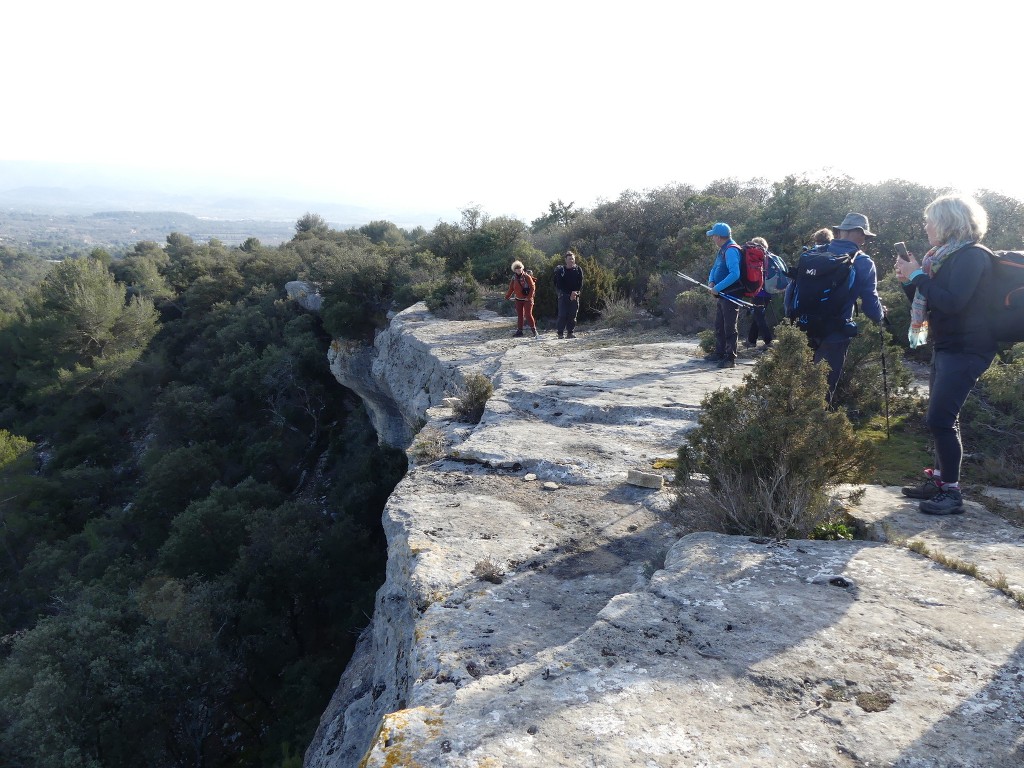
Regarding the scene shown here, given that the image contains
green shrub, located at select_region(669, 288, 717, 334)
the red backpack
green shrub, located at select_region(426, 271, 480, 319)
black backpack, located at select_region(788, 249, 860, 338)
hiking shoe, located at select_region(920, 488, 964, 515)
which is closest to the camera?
hiking shoe, located at select_region(920, 488, 964, 515)

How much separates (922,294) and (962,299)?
248mm

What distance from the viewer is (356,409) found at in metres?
21.6

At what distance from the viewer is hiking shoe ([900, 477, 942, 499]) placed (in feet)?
12.4

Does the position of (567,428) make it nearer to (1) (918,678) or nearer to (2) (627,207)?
(1) (918,678)

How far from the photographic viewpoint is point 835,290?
4766 millimetres

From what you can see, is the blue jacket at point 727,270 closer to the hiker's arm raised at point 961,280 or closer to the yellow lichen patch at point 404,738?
the hiker's arm raised at point 961,280

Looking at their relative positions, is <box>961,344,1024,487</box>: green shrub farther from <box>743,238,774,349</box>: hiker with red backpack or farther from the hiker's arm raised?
<box>743,238,774,349</box>: hiker with red backpack

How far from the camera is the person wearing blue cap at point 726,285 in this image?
22.5ft

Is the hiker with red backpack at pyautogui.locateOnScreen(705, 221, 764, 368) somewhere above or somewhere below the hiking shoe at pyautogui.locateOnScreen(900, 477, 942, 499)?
above

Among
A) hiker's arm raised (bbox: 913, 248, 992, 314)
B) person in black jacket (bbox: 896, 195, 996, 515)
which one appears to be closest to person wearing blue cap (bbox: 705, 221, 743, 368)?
person in black jacket (bbox: 896, 195, 996, 515)

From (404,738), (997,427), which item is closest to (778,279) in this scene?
(997,427)

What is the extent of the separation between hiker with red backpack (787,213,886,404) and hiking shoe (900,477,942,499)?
1.02 metres

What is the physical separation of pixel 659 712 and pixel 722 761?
250 mm

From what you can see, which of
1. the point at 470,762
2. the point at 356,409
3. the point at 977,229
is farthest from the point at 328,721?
the point at 356,409
